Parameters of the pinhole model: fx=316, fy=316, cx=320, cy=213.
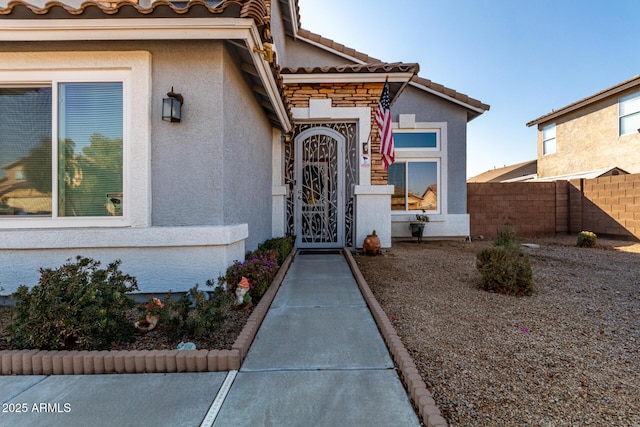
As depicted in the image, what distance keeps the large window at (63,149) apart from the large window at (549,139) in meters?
21.7

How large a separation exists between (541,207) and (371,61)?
9076 mm

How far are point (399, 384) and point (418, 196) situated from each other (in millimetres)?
9337

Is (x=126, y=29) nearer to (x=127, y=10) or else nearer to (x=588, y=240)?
(x=127, y=10)

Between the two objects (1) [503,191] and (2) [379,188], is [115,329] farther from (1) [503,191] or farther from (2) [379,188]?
(1) [503,191]

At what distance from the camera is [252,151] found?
5766mm

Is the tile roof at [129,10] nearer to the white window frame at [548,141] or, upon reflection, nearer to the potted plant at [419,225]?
the potted plant at [419,225]

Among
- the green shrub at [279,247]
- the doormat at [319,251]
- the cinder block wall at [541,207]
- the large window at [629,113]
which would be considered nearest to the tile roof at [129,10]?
the green shrub at [279,247]

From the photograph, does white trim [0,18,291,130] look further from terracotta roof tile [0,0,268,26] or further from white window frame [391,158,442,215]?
white window frame [391,158,442,215]

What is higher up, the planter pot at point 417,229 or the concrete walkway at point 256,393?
the planter pot at point 417,229

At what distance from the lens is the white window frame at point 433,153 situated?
10.9 meters

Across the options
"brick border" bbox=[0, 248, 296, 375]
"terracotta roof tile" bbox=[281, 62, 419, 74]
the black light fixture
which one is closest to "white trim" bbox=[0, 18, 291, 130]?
the black light fixture

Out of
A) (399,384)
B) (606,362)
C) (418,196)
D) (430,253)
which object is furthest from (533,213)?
(399,384)

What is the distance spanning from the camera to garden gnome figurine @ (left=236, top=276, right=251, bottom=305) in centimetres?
395

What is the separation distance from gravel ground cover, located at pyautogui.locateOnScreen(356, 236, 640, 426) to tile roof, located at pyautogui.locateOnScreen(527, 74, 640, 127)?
11.7 meters
